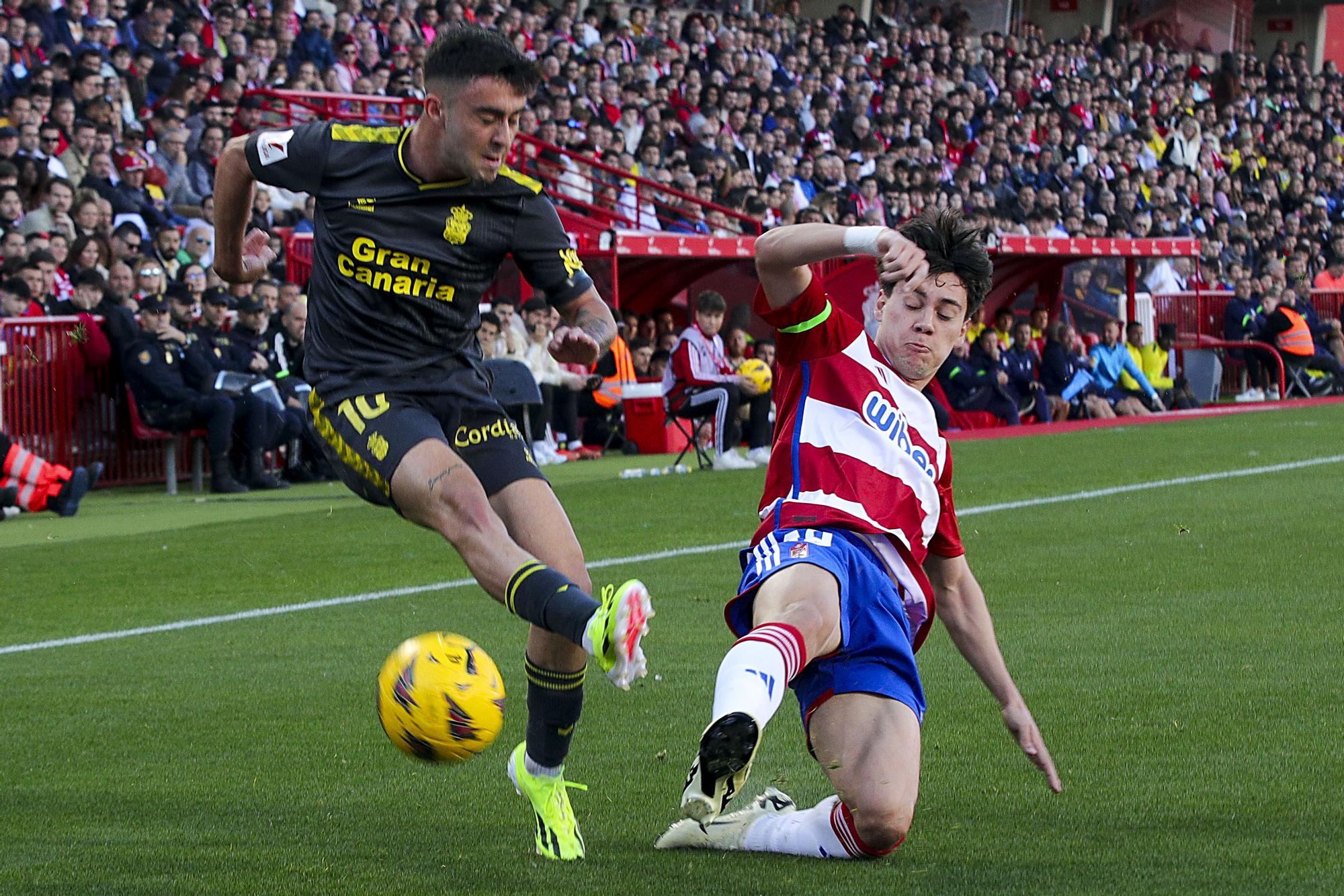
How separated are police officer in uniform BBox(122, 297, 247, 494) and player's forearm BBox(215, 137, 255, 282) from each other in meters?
9.04

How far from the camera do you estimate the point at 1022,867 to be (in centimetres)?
378

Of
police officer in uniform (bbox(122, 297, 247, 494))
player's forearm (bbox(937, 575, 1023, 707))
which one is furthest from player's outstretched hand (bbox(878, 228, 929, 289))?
police officer in uniform (bbox(122, 297, 247, 494))

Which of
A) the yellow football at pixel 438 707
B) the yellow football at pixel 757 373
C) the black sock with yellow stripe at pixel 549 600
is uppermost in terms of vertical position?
the black sock with yellow stripe at pixel 549 600

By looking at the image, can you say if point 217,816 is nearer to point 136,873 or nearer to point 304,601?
point 136,873

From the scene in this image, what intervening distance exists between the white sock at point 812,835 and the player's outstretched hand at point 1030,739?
0.45 meters

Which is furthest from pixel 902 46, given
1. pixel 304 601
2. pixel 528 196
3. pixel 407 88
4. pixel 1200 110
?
pixel 528 196

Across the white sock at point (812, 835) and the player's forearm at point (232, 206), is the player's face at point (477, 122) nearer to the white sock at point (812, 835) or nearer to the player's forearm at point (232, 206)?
the player's forearm at point (232, 206)

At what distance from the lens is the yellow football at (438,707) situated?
4.09m

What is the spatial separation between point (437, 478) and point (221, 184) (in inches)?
52.1

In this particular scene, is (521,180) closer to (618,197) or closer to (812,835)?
(812,835)

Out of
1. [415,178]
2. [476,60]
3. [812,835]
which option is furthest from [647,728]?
[476,60]

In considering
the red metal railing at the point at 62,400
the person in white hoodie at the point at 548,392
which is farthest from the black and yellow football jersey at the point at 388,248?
the person in white hoodie at the point at 548,392

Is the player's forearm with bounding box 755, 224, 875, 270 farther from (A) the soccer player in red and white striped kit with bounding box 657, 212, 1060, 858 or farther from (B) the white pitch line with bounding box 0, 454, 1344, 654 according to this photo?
(B) the white pitch line with bounding box 0, 454, 1344, 654

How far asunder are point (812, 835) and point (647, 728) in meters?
1.48
